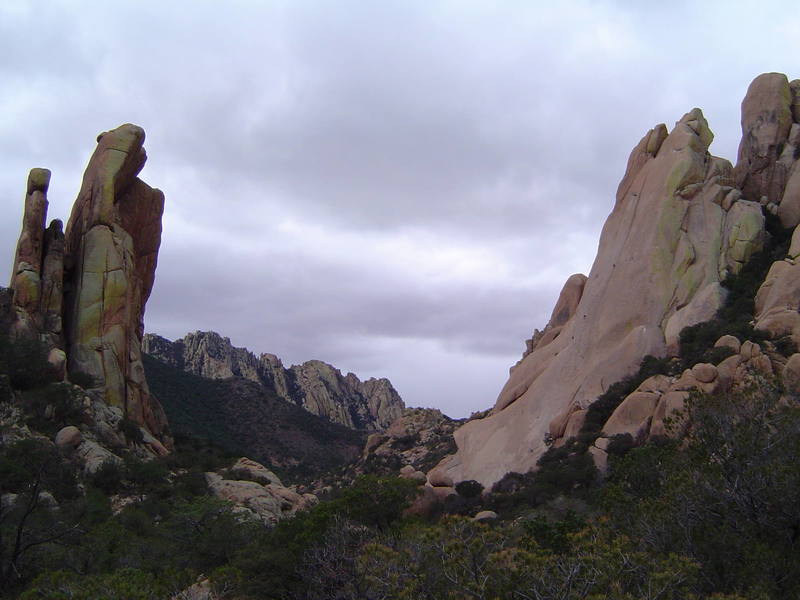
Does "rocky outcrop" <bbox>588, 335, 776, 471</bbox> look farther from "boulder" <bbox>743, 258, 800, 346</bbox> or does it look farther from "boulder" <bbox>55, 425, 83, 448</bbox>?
"boulder" <bbox>55, 425, 83, 448</bbox>

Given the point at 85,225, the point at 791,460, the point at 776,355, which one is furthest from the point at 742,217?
the point at 85,225

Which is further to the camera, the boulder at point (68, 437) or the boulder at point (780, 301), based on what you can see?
the boulder at point (68, 437)

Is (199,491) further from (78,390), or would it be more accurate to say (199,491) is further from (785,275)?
(785,275)

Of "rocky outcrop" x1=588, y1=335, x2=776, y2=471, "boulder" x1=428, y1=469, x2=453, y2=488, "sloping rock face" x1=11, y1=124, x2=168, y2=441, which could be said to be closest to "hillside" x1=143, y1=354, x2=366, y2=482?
"boulder" x1=428, y1=469, x2=453, y2=488

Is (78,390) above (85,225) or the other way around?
the other way around

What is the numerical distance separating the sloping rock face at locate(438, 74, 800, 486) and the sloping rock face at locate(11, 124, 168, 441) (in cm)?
2109

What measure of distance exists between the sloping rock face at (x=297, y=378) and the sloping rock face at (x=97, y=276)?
2176 inches

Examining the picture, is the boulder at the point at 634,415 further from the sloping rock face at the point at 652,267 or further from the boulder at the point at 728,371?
the boulder at the point at 728,371

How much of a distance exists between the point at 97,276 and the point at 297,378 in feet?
222

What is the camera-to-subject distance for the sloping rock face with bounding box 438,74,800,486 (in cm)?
3747

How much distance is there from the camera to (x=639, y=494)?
746 inches

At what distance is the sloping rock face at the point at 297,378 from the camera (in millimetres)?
99438

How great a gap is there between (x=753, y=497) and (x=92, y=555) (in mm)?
17294

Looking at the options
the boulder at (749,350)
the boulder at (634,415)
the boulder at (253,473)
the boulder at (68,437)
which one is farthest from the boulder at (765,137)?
the boulder at (68,437)
